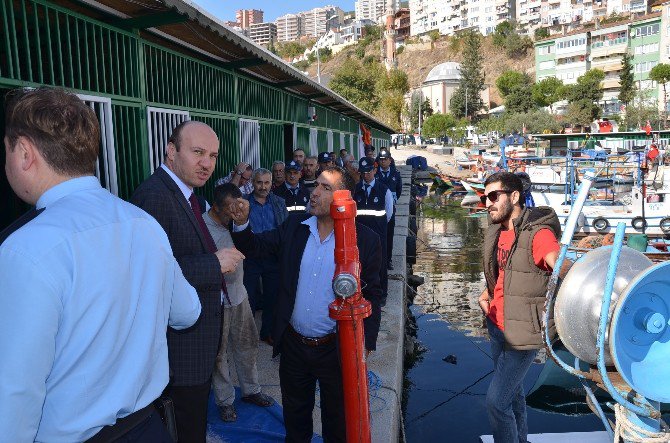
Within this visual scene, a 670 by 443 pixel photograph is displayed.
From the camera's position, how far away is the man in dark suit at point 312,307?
344cm

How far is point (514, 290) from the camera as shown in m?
3.93

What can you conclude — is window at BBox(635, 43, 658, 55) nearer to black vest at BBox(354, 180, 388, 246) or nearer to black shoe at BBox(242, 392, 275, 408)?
black vest at BBox(354, 180, 388, 246)

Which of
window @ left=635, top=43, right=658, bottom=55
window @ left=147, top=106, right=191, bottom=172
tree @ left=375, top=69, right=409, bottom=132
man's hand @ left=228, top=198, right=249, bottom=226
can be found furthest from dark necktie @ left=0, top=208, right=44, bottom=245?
window @ left=635, top=43, right=658, bottom=55

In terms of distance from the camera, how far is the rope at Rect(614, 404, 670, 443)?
303cm

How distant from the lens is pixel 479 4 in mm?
147750

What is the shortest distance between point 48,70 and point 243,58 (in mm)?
3982

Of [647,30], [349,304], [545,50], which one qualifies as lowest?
[349,304]

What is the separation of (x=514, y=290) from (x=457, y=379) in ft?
14.9

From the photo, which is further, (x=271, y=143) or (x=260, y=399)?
(x=271, y=143)

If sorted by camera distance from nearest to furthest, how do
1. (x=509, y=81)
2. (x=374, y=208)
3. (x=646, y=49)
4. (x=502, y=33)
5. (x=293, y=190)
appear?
(x=293, y=190), (x=374, y=208), (x=646, y=49), (x=509, y=81), (x=502, y=33)

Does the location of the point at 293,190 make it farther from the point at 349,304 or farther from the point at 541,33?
the point at 541,33

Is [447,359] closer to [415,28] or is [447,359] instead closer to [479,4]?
[479,4]

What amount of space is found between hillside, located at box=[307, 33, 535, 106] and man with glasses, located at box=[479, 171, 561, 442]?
11081 centimetres

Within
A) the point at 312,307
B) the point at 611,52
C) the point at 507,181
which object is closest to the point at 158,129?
the point at 312,307
